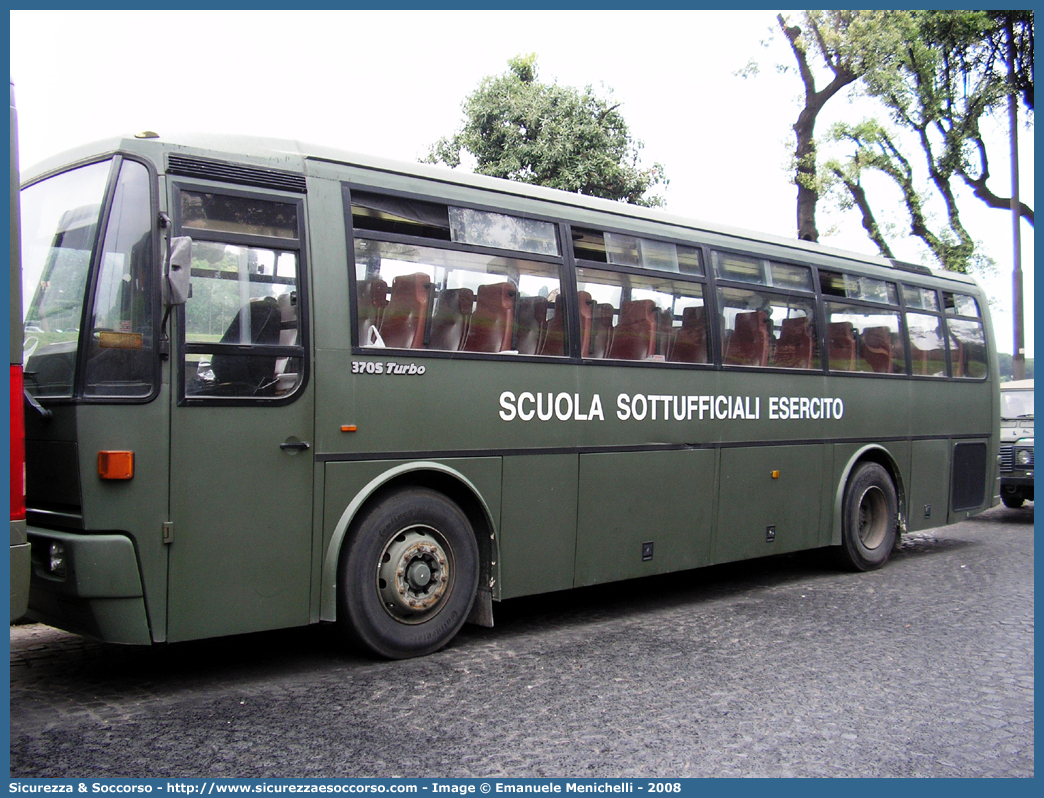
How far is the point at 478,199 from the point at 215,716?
3.60 m

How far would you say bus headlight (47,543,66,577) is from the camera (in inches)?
192

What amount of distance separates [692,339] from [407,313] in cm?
283

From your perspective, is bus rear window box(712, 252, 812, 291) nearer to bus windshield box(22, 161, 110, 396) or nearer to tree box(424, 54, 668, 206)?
bus windshield box(22, 161, 110, 396)

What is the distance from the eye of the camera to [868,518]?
33.0 feet

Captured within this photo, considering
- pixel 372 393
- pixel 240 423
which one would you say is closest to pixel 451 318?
pixel 372 393

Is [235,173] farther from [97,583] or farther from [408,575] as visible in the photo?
[408,575]

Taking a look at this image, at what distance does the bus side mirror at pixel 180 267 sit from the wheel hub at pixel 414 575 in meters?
1.97

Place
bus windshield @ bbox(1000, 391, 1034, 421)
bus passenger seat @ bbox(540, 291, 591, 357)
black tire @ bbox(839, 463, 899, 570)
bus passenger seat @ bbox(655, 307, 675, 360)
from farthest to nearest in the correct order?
bus windshield @ bbox(1000, 391, 1034, 421) → black tire @ bbox(839, 463, 899, 570) → bus passenger seat @ bbox(655, 307, 675, 360) → bus passenger seat @ bbox(540, 291, 591, 357)

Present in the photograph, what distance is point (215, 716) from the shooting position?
481 cm

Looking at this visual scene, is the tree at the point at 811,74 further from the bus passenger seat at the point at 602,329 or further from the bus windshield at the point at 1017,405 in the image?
the bus passenger seat at the point at 602,329

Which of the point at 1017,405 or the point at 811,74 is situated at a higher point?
the point at 811,74

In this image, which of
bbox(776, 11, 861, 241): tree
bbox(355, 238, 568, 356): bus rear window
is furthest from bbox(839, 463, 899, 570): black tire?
bbox(776, 11, 861, 241): tree

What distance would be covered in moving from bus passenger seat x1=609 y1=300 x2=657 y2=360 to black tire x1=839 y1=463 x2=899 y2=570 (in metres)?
3.25
